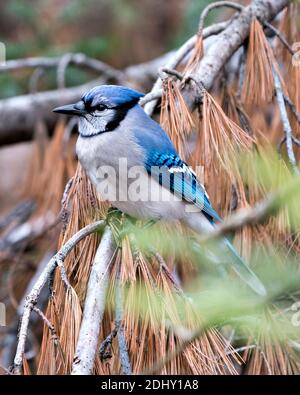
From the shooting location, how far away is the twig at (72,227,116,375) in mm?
1015

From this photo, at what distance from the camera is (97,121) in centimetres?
165

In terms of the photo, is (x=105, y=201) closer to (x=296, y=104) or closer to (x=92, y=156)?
(x=92, y=156)

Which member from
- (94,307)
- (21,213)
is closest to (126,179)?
(94,307)

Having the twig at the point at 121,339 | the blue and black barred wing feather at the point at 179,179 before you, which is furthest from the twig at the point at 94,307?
the blue and black barred wing feather at the point at 179,179

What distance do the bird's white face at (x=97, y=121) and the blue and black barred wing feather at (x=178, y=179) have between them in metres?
0.13

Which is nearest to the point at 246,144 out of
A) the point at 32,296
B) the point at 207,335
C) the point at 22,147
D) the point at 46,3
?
the point at 207,335

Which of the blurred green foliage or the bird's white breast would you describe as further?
the blurred green foliage

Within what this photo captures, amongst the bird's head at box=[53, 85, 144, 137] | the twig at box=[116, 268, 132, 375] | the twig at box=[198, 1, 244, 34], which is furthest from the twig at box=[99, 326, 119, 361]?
the twig at box=[198, 1, 244, 34]

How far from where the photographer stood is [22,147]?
14.1ft

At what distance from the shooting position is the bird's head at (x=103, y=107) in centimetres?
162

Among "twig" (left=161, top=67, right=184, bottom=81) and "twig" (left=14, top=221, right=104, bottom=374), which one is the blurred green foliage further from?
"twig" (left=14, top=221, right=104, bottom=374)

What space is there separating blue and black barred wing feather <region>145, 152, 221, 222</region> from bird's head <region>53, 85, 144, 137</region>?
13 centimetres

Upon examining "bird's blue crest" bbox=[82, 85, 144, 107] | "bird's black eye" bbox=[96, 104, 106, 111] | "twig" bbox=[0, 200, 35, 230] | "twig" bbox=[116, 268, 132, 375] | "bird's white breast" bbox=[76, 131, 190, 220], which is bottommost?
"twig" bbox=[116, 268, 132, 375]

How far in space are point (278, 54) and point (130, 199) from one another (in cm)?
74
